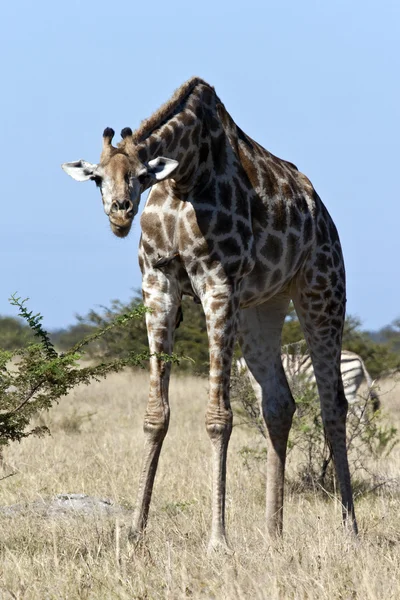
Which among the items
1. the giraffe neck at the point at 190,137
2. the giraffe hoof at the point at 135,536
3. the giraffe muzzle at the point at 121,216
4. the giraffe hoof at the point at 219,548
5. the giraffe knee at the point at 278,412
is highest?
the giraffe neck at the point at 190,137

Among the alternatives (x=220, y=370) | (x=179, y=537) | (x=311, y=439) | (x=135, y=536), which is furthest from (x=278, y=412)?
(x=311, y=439)

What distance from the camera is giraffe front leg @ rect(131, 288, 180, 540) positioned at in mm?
6106

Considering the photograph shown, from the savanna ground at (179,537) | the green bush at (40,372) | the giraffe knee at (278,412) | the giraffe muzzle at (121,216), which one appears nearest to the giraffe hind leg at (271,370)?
the giraffe knee at (278,412)

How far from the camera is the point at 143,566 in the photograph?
5129 millimetres

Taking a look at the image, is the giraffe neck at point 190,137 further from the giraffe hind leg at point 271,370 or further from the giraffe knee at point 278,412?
the giraffe knee at point 278,412

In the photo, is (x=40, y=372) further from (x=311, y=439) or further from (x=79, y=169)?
(x=311, y=439)

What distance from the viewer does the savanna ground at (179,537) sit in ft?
15.6

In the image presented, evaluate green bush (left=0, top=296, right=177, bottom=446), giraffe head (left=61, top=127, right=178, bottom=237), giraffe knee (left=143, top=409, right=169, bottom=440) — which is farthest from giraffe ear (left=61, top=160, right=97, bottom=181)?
→ giraffe knee (left=143, top=409, right=169, bottom=440)

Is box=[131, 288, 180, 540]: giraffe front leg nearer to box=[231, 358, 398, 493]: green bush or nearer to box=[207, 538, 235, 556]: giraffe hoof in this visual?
box=[207, 538, 235, 556]: giraffe hoof

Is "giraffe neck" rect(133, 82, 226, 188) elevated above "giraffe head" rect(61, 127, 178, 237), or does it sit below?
above

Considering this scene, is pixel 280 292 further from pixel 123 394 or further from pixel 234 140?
pixel 123 394

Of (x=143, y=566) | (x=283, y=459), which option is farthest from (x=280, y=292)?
(x=143, y=566)

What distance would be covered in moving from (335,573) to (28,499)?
125 inches

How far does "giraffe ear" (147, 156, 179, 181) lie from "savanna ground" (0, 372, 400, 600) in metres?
1.86
